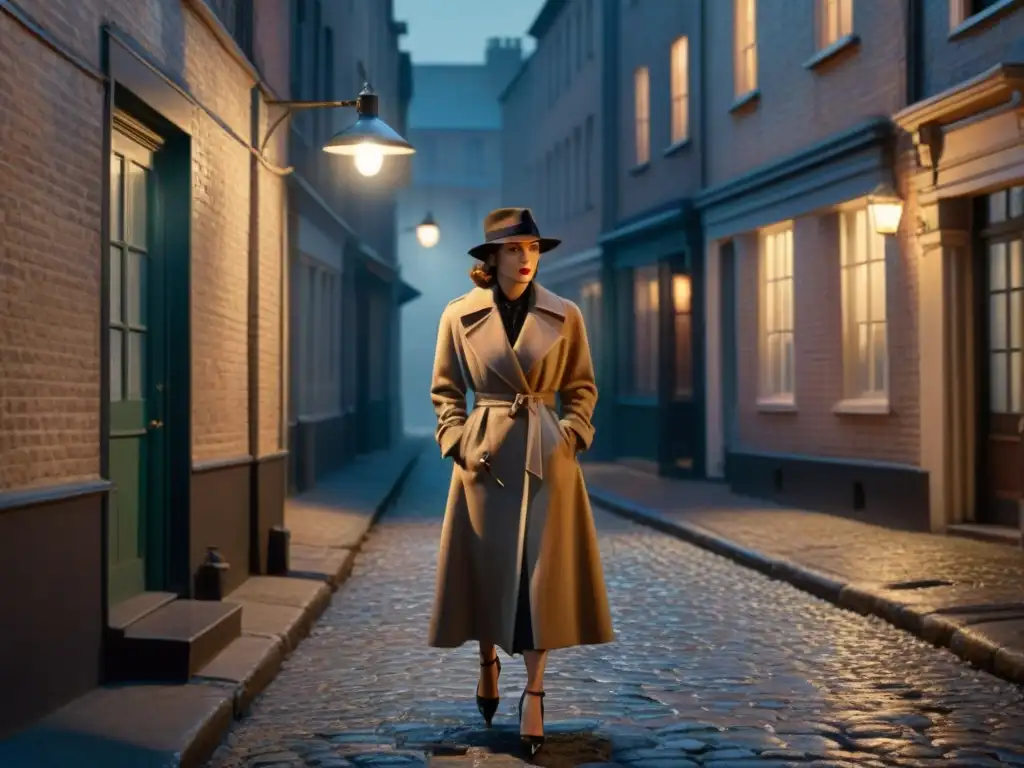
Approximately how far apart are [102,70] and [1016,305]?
27.2ft

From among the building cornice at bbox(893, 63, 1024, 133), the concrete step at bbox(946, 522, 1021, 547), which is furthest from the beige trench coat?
the concrete step at bbox(946, 522, 1021, 547)

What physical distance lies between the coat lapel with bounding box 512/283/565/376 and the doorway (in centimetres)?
732

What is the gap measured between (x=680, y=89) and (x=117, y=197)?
50.9ft

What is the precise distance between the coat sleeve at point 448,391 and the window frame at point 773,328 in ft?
35.8

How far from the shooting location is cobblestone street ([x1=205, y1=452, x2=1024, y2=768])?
18.7 ft

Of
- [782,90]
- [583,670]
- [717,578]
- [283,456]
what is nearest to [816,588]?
[717,578]

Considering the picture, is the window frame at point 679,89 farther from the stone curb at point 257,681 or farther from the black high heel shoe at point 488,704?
the black high heel shoe at point 488,704

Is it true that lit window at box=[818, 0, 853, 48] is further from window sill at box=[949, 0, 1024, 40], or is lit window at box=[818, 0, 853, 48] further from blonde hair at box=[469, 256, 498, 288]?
blonde hair at box=[469, 256, 498, 288]

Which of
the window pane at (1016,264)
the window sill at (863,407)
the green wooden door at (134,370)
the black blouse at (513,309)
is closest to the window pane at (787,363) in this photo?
the window sill at (863,407)

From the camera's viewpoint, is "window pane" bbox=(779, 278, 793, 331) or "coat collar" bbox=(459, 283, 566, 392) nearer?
"coat collar" bbox=(459, 283, 566, 392)

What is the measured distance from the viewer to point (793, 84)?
16.7 m

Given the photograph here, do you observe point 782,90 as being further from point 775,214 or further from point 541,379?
point 541,379

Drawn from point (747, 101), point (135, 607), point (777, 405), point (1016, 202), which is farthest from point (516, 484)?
point (747, 101)

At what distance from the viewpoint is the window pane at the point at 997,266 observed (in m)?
12.7
